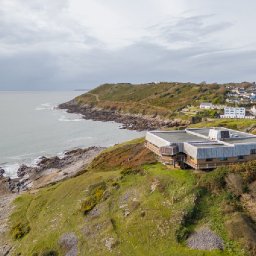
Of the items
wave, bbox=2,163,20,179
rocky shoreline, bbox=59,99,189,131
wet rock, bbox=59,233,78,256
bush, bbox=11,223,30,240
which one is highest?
wet rock, bbox=59,233,78,256

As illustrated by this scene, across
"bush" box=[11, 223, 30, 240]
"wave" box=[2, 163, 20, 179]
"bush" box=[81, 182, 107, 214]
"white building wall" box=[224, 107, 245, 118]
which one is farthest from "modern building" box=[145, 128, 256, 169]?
"white building wall" box=[224, 107, 245, 118]

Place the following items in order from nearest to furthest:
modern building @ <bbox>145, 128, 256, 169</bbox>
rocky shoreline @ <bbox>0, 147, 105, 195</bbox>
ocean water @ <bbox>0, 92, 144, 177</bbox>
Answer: modern building @ <bbox>145, 128, 256, 169</bbox>, rocky shoreline @ <bbox>0, 147, 105, 195</bbox>, ocean water @ <bbox>0, 92, 144, 177</bbox>

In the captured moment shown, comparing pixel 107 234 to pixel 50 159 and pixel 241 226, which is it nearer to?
pixel 241 226

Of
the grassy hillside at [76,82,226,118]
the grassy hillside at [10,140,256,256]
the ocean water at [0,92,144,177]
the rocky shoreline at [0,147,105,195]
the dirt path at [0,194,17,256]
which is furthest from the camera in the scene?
the grassy hillside at [76,82,226,118]

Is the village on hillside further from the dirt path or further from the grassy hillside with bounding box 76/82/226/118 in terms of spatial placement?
the dirt path

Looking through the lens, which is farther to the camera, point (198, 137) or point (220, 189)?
point (198, 137)

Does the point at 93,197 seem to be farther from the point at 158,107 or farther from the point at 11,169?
the point at 158,107

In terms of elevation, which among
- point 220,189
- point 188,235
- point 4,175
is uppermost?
point 220,189

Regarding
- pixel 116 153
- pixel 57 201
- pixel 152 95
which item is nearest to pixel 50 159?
pixel 116 153
